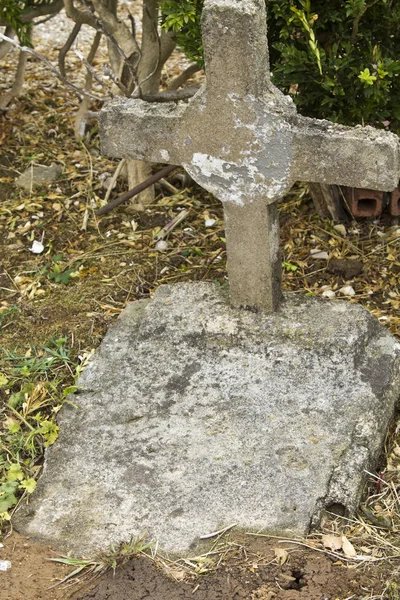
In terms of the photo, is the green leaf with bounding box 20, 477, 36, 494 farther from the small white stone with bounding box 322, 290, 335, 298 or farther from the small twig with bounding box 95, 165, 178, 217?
the small twig with bounding box 95, 165, 178, 217

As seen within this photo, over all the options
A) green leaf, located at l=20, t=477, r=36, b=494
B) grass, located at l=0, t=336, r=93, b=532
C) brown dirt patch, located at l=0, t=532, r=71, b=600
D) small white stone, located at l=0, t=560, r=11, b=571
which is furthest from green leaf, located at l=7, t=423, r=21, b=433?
small white stone, located at l=0, t=560, r=11, b=571

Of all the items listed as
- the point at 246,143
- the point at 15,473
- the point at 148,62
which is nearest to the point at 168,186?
the point at 148,62

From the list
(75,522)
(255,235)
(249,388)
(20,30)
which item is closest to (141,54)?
(20,30)

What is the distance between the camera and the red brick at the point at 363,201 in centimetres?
491

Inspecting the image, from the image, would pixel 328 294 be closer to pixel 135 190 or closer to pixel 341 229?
pixel 341 229

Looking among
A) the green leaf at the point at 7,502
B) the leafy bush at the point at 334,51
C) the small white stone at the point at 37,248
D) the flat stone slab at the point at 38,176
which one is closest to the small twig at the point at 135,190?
the small white stone at the point at 37,248

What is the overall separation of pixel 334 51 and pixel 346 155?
0.87 metres

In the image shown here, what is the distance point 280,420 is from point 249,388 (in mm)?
223

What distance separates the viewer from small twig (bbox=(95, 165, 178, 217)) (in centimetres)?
522

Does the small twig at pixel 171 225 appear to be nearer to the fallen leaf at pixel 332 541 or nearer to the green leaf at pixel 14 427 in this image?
the green leaf at pixel 14 427

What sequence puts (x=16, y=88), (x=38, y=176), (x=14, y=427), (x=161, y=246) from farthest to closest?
1. (x=16, y=88)
2. (x=38, y=176)
3. (x=161, y=246)
4. (x=14, y=427)

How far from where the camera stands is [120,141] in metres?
4.00

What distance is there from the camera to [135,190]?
5.30m

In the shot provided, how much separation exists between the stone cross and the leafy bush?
1.80 ft
